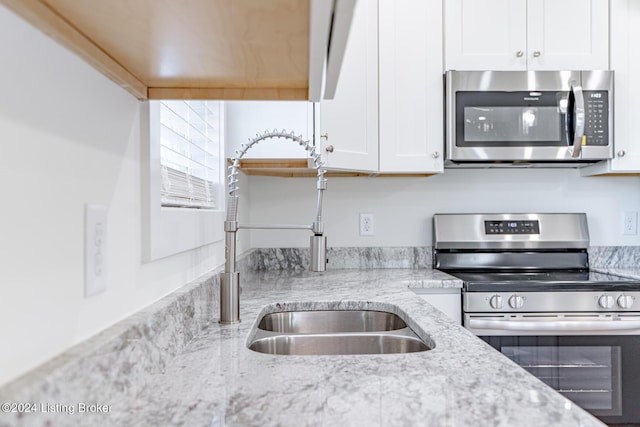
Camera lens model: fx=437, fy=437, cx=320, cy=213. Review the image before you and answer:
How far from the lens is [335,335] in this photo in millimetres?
1120

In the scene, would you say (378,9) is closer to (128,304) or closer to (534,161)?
(534,161)

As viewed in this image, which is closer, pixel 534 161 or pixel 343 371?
pixel 343 371

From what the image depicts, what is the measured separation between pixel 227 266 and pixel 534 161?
159 centimetres

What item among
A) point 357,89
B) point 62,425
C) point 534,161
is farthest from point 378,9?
point 62,425

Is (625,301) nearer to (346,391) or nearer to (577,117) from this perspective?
(577,117)

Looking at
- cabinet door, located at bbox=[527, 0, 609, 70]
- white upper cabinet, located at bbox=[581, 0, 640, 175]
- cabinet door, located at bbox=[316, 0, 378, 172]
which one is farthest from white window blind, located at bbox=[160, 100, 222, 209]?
white upper cabinet, located at bbox=[581, 0, 640, 175]

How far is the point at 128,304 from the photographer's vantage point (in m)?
0.71

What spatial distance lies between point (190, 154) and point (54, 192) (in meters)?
0.68

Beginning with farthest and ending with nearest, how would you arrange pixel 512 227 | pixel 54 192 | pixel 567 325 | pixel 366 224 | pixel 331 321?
pixel 366 224 < pixel 512 227 < pixel 567 325 < pixel 331 321 < pixel 54 192

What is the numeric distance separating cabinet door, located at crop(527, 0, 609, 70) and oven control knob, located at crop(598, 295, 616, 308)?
103cm

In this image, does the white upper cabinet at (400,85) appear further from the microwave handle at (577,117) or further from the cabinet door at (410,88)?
the microwave handle at (577,117)

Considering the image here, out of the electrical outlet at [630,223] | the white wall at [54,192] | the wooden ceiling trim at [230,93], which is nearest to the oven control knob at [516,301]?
the electrical outlet at [630,223]

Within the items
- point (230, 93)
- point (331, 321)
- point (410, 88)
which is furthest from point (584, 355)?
point (230, 93)

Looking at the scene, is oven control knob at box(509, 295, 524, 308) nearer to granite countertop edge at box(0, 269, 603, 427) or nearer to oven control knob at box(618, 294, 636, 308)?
oven control knob at box(618, 294, 636, 308)
